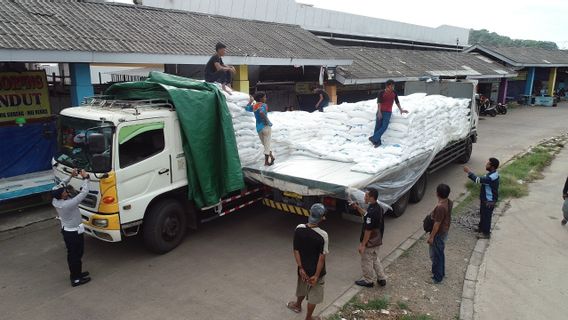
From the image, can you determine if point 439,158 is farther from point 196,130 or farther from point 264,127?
point 196,130

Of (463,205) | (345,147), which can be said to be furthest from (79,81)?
(463,205)

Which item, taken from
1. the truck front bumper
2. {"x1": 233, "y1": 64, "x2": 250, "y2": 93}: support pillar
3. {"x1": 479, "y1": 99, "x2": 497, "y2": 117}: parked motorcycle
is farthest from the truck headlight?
{"x1": 479, "y1": 99, "x2": 497, "y2": 117}: parked motorcycle

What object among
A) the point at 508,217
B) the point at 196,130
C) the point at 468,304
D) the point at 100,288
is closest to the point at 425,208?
the point at 508,217

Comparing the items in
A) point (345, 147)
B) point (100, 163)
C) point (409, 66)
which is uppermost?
point (409, 66)

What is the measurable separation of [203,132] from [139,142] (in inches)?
39.9

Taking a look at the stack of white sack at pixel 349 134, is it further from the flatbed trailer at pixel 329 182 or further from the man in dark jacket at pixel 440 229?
the man in dark jacket at pixel 440 229

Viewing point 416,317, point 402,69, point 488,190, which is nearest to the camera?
point 416,317

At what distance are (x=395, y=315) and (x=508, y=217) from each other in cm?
453

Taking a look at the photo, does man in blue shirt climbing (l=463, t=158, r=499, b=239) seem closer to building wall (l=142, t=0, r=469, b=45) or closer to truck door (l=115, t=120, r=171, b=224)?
truck door (l=115, t=120, r=171, b=224)

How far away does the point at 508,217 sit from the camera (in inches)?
320

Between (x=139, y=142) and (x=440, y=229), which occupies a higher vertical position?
(x=139, y=142)

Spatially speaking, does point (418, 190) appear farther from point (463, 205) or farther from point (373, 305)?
point (373, 305)

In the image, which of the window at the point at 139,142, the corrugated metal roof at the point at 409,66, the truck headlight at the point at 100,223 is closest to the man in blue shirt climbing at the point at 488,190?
the window at the point at 139,142

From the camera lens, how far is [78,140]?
18.7 ft
